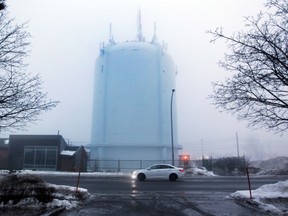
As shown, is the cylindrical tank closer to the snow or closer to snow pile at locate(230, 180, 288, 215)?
the snow

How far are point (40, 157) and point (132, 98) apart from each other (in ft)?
49.9

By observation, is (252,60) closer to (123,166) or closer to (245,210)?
(245,210)

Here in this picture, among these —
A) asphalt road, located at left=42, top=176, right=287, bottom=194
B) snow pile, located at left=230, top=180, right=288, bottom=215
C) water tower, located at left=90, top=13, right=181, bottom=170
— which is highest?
water tower, located at left=90, top=13, right=181, bottom=170

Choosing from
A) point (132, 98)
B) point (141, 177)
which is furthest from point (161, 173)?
point (132, 98)

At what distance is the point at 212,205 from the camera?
1287 centimetres

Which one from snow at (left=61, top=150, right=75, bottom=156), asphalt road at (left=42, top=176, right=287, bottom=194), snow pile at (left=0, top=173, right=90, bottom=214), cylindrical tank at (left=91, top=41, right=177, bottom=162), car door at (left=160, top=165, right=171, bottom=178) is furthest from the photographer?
cylindrical tank at (left=91, top=41, right=177, bottom=162)

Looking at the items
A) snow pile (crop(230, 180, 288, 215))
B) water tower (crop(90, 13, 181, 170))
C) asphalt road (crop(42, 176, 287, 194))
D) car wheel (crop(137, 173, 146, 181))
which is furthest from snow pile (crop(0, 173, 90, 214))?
water tower (crop(90, 13, 181, 170))

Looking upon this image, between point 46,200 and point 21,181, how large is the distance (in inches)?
44.5

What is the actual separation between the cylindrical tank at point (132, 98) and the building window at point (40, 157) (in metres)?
6.82

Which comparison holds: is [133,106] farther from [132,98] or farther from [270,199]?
[270,199]

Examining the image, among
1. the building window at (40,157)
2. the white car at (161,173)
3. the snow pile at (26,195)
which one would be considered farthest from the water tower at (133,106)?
the snow pile at (26,195)

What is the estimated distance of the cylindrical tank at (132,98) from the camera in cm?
5400

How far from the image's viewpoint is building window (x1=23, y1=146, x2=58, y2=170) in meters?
50.0

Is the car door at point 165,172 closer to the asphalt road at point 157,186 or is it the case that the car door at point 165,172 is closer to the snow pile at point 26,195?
the asphalt road at point 157,186
